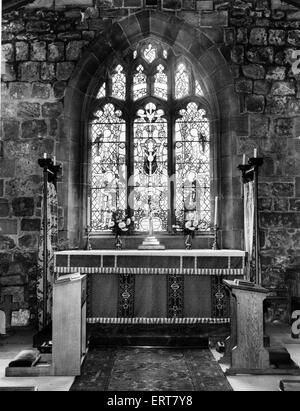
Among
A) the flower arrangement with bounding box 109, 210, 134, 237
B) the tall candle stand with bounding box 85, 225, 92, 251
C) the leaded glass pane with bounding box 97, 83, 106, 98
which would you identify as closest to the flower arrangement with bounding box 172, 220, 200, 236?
the flower arrangement with bounding box 109, 210, 134, 237

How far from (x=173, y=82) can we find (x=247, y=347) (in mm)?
4634

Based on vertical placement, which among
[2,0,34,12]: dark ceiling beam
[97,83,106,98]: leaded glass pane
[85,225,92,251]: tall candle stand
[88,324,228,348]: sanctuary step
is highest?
[2,0,34,12]: dark ceiling beam

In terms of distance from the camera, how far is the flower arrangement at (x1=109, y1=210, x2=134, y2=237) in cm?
691

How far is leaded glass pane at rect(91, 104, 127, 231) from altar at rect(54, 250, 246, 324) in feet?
5.34

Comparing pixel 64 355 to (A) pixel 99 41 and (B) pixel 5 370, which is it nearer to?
(B) pixel 5 370

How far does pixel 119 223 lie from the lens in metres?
6.89

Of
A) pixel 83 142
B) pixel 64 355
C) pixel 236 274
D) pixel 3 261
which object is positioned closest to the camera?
pixel 64 355

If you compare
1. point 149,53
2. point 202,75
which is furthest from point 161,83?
point 202,75

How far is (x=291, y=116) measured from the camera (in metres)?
7.02

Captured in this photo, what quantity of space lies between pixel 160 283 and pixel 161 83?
11.4 ft

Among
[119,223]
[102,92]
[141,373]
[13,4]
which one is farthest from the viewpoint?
[102,92]

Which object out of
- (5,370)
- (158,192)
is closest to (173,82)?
(158,192)

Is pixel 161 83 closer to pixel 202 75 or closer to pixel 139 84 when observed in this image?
pixel 139 84

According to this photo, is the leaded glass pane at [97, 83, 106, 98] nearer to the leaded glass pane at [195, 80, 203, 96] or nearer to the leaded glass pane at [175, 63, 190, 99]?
the leaded glass pane at [175, 63, 190, 99]
